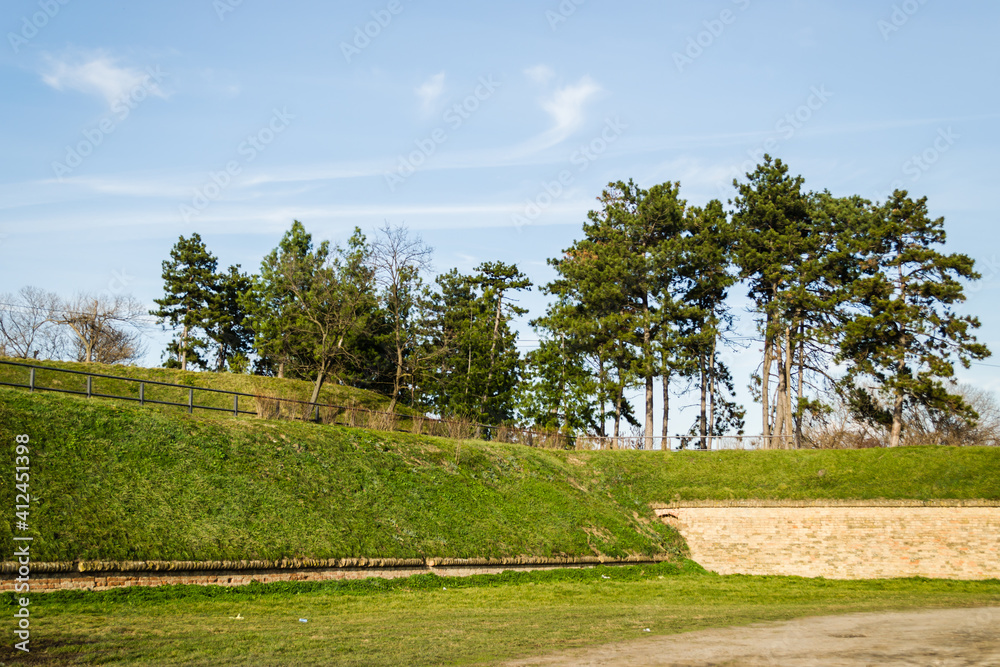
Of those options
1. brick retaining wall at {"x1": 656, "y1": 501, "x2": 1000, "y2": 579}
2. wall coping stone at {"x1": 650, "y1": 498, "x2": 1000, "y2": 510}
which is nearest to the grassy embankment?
wall coping stone at {"x1": 650, "y1": 498, "x2": 1000, "y2": 510}

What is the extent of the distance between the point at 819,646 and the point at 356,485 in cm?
1325

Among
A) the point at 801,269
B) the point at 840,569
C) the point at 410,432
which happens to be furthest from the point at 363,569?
the point at 801,269

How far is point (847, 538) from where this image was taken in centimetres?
2452

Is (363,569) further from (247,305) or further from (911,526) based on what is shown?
(247,305)

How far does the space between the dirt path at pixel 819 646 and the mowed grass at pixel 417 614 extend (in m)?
0.72

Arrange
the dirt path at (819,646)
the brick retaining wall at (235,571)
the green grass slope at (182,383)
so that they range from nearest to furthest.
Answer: the dirt path at (819,646) → the brick retaining wall at (235,571) → the green grass slope at (182,383)

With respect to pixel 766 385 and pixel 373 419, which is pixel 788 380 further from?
pixel 373 419

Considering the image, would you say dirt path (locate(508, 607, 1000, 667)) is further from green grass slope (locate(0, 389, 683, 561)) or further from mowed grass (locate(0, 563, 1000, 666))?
green grass slope (locate(0, 389, 683, 561))

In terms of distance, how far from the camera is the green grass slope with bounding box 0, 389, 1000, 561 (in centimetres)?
1558

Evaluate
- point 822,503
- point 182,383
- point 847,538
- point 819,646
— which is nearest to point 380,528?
point 819,646

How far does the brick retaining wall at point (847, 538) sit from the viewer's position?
23250 mm

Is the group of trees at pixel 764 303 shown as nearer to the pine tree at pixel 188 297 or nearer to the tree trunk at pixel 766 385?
the tree trunk at pixel 766 385

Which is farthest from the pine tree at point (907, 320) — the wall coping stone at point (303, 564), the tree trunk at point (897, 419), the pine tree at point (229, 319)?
the pine tree at point (229, 319)

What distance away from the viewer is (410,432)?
2784cm
